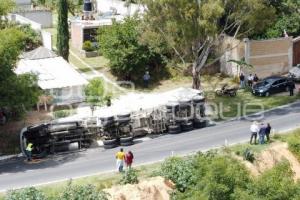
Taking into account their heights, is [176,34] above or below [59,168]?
above

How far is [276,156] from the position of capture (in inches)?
1592

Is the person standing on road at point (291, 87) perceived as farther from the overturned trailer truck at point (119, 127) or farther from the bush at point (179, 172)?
the bush at point (179, 172)

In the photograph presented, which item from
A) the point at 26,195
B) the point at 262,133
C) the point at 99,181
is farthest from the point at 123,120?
the point at 26,195

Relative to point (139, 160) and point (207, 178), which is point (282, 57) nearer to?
point (139, 160)

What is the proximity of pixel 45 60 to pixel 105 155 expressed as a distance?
49.4 feet

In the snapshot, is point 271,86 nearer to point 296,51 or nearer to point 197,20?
point 296,51

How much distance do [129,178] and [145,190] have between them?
1131 millimetres

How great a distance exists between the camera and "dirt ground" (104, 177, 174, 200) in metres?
34.4

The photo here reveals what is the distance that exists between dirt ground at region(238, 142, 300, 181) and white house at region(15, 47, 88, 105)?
50.0 feet

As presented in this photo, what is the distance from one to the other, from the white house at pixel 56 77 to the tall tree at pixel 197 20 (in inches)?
265

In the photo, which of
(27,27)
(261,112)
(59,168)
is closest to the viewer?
(59,168)

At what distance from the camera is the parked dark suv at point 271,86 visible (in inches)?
1959

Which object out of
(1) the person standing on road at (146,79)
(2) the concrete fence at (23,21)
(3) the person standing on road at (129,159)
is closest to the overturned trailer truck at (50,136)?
(3) the person standing on road at (129,159)

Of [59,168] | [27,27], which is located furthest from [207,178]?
[27,27]
